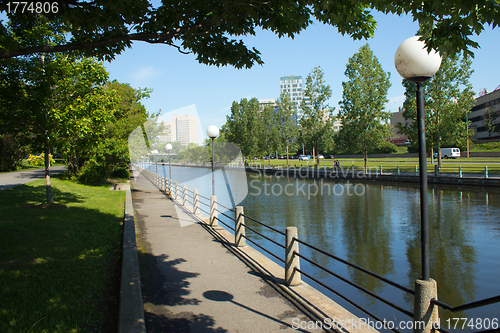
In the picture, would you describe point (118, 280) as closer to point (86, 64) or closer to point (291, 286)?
point (291, 286)

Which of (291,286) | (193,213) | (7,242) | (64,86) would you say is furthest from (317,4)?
A: (193,213)

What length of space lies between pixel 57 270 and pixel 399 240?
10.9 metres

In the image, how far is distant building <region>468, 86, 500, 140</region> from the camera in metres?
71.2

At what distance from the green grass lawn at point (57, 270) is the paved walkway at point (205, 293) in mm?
723

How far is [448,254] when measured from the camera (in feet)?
33.8

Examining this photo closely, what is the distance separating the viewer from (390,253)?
1077 centimetres

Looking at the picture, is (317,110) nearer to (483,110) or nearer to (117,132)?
(117,132)

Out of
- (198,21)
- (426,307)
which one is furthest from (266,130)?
(426,307)

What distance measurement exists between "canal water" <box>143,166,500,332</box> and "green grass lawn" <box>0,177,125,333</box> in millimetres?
5374

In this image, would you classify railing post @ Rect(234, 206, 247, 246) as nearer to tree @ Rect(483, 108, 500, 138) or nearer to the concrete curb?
the concrete curb

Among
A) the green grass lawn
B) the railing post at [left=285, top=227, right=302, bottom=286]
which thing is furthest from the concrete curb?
the railing post at [left=285, top=227, right=302, bottom=286]

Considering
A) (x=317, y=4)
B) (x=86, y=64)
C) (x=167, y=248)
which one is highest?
(x=86, y=64)

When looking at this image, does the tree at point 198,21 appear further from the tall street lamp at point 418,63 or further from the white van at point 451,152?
the white van at point 451,152

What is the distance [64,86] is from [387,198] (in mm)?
19467
